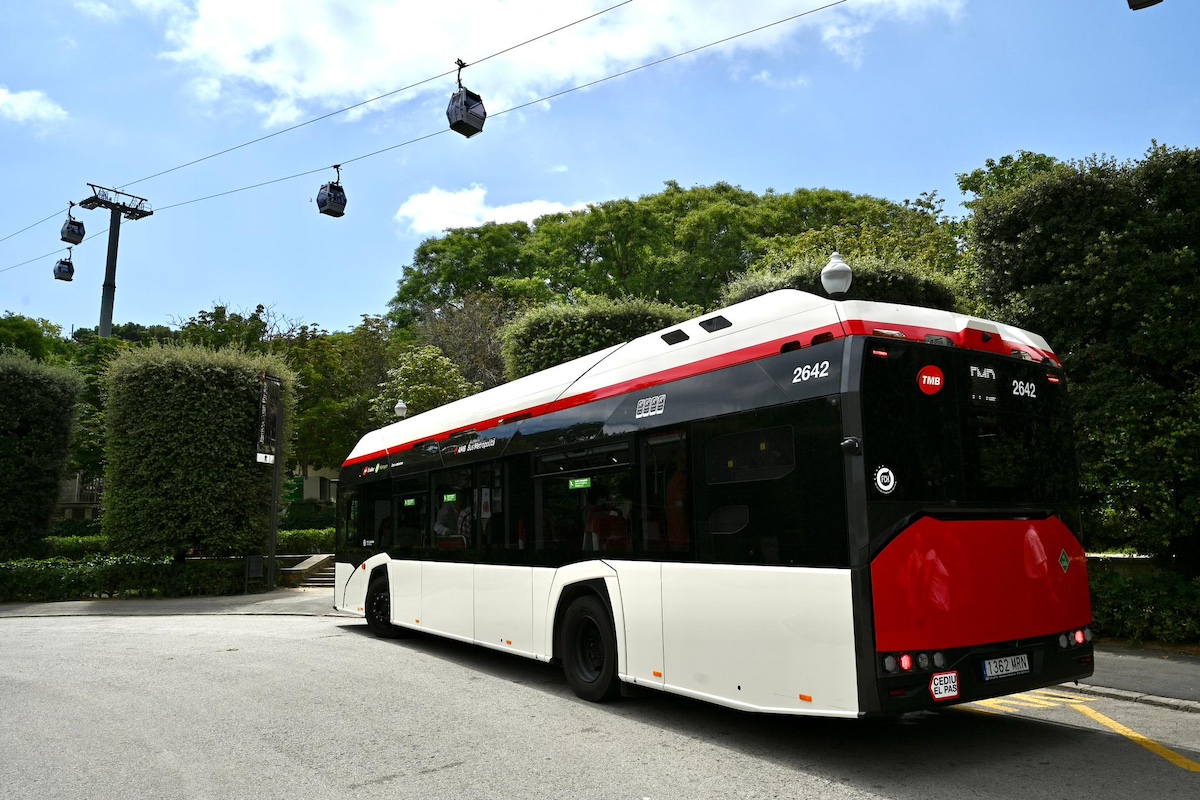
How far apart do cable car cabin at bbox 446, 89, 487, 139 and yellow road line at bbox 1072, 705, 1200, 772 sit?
8.48 metres

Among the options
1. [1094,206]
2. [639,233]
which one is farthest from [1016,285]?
[639,233]

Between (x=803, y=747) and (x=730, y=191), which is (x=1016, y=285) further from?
(x=730, y=191)

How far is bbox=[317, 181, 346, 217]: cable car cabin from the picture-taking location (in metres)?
12.9

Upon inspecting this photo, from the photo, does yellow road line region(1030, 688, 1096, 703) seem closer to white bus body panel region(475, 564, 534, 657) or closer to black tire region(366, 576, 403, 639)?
white bus body panel region(475, 564, 534, 657)

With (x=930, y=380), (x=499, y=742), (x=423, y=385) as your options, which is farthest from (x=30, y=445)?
(x=930, y=380)

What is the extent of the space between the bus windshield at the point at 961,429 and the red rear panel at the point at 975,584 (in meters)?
0.23

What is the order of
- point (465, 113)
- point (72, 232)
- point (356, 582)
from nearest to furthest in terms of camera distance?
point (465, 113)
point (356, 582)
point (72, 232)

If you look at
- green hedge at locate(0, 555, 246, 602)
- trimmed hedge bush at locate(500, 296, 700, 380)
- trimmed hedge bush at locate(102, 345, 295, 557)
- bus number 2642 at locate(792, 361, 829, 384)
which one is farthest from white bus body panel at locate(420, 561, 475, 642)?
green hedge at locate(0, 555, 246, 602)

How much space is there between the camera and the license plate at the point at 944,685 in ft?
17.5

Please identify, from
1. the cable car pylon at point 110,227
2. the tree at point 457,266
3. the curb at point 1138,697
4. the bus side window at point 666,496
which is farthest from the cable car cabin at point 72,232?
the tree at point 457,266

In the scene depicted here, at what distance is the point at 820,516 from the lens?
18.3 ft

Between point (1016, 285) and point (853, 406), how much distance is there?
8441mm

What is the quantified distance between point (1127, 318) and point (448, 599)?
369 inches

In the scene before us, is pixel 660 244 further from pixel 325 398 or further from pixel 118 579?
pixel 118 579
